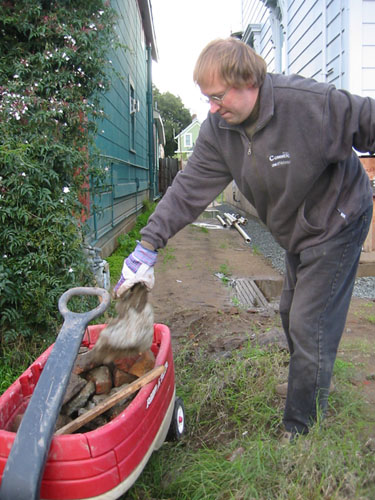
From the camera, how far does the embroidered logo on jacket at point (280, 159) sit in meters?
2.06

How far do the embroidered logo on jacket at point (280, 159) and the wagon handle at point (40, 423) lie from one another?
104 cm

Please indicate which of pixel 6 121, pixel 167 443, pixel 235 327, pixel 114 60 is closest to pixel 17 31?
pixel 6 121

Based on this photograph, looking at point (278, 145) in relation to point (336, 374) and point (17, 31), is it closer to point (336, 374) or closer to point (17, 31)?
point (336, 374)

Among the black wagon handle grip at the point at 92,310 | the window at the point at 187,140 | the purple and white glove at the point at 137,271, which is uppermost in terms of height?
the window at the point at 187,140

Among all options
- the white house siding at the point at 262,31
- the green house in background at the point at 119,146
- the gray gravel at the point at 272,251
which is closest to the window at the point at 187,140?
the white house siding at the point at 262,31

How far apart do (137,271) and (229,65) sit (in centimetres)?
101

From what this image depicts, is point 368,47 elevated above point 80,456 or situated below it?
above

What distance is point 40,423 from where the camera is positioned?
1.54 meters

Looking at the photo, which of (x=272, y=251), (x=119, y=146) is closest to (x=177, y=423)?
(x=272, y=251)

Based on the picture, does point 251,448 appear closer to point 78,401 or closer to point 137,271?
point 78,401

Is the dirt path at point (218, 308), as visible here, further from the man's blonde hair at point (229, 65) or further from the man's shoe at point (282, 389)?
the man's blonde hair at point (229, 65)

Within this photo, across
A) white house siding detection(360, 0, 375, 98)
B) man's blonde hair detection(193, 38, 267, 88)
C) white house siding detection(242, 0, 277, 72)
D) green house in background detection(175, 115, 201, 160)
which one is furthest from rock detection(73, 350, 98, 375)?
green house in background detection(175, 115, 201, 160)

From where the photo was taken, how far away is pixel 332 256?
83.7 inches

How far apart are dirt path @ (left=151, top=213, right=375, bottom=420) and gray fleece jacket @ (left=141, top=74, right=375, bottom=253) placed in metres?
1.28
